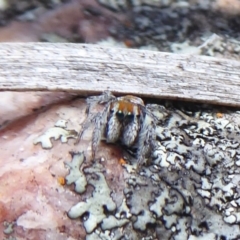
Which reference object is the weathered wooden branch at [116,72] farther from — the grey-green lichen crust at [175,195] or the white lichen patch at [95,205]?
the white lichen patch at [95,205]

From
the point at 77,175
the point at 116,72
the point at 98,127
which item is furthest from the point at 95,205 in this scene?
the point at 116,72

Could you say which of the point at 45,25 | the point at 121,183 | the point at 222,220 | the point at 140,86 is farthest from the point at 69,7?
the point at 222,220

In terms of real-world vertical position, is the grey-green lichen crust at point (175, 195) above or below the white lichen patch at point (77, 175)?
below

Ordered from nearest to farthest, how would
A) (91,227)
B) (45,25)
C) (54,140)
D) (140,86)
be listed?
1. (91,227)
2. (54,140)
3. (140,86)
4. (45,25)

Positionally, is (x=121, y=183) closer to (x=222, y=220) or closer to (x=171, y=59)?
(x=222, y=220)

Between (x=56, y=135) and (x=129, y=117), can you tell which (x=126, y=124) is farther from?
(x=56, y=135)

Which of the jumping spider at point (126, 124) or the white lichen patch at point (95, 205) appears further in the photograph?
the jumping spider at point (126, 124)

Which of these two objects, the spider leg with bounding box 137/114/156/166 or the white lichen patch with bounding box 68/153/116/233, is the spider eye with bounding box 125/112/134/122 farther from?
the white lichen patch with bounding box 68/153/116/233

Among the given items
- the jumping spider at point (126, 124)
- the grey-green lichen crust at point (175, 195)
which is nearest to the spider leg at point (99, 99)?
the jumping spider at point (126, 124)

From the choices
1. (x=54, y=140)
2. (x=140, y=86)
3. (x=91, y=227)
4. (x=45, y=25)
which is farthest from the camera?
(x=45, y=25)
